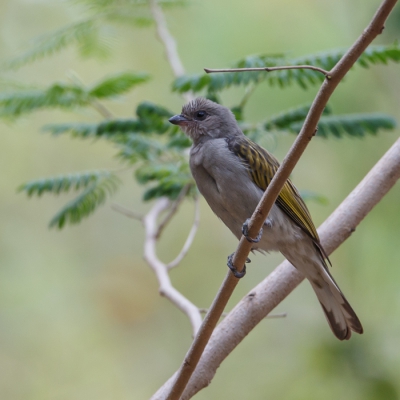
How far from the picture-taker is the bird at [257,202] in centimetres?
272

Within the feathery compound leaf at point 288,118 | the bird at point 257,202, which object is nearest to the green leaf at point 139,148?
the bird at point 257,202

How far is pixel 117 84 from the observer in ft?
11.3

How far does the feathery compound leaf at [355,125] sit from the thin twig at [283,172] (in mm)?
1391

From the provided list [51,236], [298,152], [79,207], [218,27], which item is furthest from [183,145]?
[51,236]

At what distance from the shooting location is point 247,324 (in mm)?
2643

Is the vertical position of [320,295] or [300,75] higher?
[300,75]

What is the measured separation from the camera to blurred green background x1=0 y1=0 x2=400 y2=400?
217 inches

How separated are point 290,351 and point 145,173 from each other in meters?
3.25

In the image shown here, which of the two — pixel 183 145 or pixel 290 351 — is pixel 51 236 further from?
pixel 183 145

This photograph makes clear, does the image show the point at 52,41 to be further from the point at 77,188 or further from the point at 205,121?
the point at 205,121

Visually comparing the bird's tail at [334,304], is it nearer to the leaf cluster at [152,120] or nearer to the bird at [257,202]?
the bird at [257,202]

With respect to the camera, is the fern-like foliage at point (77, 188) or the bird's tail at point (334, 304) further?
the fern-like foliage at point (77, 188)

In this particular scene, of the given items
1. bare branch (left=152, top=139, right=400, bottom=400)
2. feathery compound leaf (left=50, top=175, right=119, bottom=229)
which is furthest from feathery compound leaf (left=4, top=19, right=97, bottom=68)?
bare branch (left=152, top=139, right=400, bottom=400)

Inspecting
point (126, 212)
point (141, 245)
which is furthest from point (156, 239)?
point (141, 245)
